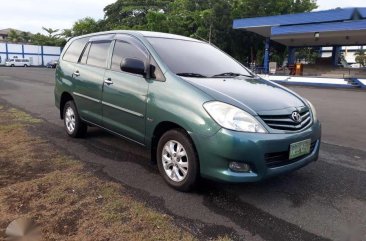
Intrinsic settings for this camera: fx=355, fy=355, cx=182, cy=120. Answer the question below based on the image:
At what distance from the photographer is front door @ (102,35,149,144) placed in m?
4.27

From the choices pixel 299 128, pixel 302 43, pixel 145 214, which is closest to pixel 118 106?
pixel 145 214

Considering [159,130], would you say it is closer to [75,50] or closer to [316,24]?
[75,50]

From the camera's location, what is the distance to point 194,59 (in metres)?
4.59

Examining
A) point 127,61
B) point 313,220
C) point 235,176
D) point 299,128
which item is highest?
point 127,61

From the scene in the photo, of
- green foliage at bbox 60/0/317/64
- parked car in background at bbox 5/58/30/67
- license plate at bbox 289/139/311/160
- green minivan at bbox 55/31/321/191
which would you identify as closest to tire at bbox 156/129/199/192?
green minivan at bbox 55/31/321/191

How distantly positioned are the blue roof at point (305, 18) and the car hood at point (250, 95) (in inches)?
958

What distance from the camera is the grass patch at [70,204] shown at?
2990mm

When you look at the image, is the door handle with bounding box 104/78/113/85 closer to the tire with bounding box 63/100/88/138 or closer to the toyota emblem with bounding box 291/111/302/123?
the tire with bounding box 63/100/88/138

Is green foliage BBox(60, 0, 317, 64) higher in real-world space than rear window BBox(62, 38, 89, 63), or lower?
higher

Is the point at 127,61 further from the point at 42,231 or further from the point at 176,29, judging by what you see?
the point at 176,29

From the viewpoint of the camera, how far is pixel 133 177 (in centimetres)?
428

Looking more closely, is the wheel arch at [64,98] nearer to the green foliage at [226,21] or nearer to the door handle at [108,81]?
the door handle at [108,81]

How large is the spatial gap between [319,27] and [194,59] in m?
24.3

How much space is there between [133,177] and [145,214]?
1016 mm
